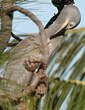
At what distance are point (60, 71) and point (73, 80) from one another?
0.08 metres

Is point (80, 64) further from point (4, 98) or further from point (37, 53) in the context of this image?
point (4, 98)

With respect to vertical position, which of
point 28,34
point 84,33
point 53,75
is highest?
point 28,34

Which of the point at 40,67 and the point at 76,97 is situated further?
the point at 76,97

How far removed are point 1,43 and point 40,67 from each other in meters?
0.28

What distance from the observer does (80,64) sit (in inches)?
71.1

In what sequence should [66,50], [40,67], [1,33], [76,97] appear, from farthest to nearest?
[66,50] → [76,97] → [40,67] → [1,33]

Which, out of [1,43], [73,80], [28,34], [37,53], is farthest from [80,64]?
[1,43]

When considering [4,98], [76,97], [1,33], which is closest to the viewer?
[4,98]

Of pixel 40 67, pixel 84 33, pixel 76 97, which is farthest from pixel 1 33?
pixel 84 33

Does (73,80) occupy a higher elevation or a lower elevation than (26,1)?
lower

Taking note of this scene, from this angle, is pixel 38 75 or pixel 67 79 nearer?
pixel 38 75

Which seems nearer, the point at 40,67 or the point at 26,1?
the point at 26,1

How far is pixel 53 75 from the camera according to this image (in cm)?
186

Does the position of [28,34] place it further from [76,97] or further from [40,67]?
[76,97]
